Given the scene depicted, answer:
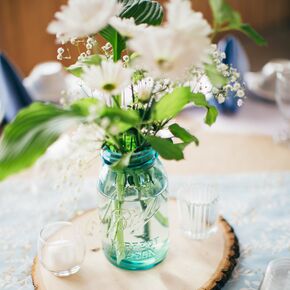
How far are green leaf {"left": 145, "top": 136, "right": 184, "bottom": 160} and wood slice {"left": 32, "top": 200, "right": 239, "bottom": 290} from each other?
28cm

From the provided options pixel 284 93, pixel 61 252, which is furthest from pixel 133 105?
pixel 284 93

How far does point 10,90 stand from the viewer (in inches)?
58.2

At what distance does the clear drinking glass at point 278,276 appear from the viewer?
0.89 m

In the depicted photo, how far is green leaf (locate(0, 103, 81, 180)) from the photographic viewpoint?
73 centimetres

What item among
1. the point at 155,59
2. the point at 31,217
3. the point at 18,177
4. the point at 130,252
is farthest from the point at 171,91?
the point at 18,177

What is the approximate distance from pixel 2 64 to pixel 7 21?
1006mm

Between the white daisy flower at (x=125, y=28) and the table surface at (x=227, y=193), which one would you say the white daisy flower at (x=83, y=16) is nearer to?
the white daisy flower at (x=125, y=28)

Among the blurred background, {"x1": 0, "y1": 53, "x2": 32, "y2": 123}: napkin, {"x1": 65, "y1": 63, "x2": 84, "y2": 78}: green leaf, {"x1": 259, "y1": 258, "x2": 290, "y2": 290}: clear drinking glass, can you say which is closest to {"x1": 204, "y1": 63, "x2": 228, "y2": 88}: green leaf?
{"x1": 65, "y1": 63, "x2": 84, "y2": 78}: green leaf

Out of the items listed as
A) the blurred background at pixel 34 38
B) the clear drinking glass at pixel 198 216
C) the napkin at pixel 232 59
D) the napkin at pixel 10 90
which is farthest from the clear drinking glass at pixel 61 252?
the blurred background at pixel 34 38

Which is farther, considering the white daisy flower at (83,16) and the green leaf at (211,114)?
the green leaf at (211,114)

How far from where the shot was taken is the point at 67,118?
732mm

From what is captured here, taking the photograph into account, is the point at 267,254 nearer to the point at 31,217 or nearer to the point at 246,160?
the point at 246,160

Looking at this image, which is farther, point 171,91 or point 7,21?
point 7,21

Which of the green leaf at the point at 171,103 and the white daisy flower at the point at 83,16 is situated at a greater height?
the white daisy flower at the point at 83,16
